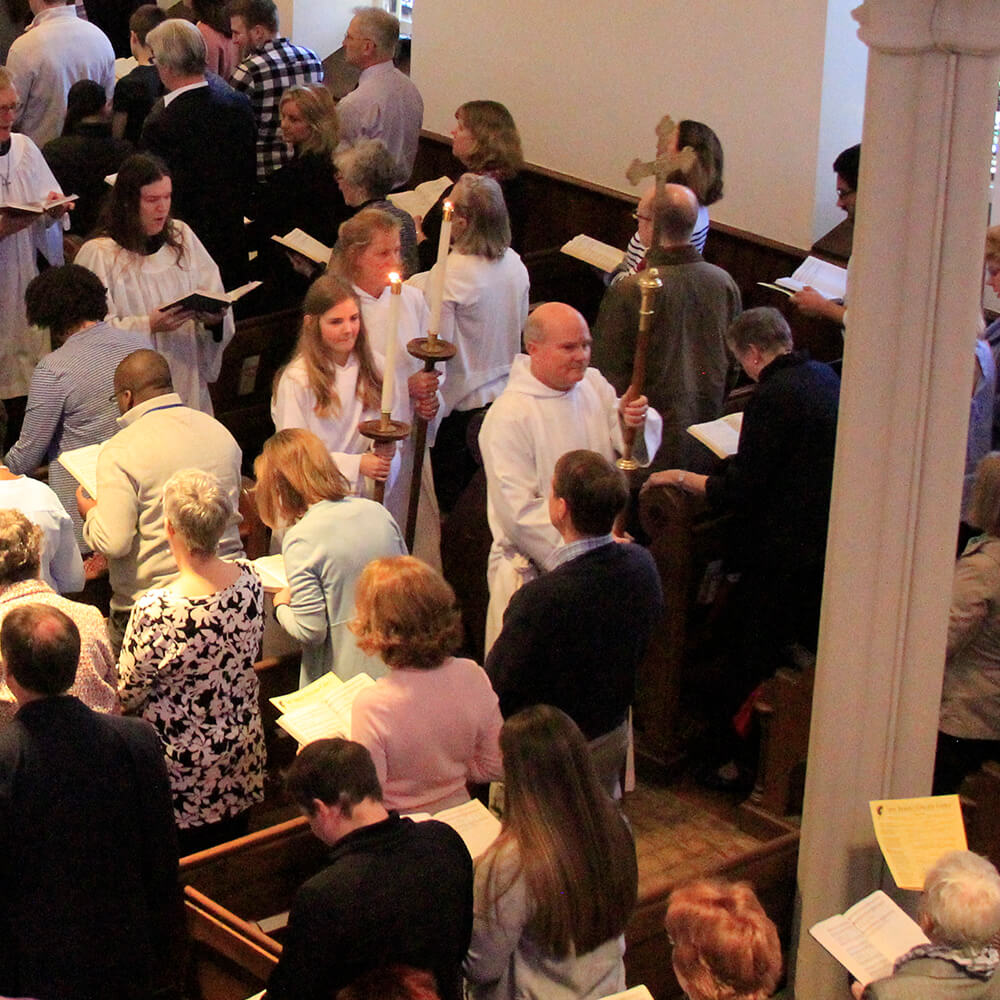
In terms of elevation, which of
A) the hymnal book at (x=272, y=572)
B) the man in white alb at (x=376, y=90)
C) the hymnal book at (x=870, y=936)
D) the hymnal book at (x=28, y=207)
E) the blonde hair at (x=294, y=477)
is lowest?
the hymnal book at (x=870, y=936)

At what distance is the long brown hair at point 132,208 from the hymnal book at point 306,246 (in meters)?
0.66

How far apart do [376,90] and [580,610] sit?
15.5 ft

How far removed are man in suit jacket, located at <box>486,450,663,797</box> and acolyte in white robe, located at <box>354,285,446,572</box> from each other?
1432mm

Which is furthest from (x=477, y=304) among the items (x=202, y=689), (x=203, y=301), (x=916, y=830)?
(x=916, y=830)

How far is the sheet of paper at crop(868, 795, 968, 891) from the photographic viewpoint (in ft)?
11.4

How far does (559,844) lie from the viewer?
3.12 m

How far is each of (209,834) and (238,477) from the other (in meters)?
1.08

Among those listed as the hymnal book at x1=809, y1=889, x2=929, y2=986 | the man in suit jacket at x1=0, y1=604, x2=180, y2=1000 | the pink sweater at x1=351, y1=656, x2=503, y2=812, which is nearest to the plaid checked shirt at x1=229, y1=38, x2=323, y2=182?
the pink sweater at x1=351, y1=656, x2=503, y2=812

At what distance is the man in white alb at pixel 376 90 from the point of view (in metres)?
8.00

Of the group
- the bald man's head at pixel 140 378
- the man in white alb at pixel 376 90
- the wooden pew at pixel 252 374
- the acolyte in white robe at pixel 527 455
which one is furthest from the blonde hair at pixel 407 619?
the man in white alb at pixel 376 90

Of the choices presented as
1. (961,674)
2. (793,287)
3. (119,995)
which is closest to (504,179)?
(793,287)

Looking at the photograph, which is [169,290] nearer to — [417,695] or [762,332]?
[762,332]

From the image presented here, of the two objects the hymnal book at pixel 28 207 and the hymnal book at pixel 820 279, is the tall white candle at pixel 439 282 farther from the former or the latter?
the hymnal book at pixel 28 207

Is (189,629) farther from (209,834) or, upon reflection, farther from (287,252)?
(287,252)
